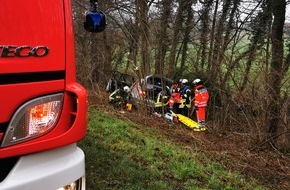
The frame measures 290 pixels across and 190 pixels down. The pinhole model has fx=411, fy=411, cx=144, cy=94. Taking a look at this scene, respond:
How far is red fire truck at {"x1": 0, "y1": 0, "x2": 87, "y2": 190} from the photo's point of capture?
183 cm

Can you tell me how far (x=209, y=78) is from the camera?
57.8 feet

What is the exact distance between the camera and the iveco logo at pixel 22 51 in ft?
5.91

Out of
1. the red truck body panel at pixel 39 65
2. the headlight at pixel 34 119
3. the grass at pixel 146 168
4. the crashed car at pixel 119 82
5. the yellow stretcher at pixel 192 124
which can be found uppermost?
the red truck body panel at pixel 39 65

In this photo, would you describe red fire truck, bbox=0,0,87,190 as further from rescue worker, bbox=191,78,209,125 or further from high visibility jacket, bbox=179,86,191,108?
high visibility jacket, bbox=179,86,191,108

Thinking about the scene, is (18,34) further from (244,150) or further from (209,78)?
(209,78)

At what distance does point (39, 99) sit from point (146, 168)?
3.72m

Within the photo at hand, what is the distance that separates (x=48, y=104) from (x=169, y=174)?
370 cm

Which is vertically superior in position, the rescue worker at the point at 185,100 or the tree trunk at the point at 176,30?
the tree trunk at the point at 176,30

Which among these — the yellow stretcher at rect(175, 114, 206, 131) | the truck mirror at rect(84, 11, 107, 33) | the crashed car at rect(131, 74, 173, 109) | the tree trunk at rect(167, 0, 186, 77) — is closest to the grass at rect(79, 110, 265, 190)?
the truck mirror at rect(84, 11, 107, 33)

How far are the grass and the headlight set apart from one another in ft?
8.34

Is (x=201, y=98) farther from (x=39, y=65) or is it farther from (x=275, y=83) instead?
(x=39, y=65)

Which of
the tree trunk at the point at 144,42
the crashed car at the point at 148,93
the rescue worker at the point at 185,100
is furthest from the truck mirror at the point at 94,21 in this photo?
the rescue worker at the point at 185,100

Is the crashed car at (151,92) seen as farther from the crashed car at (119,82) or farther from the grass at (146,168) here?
the grass at (146,168)

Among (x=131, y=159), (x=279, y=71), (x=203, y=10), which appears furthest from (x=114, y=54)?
(x=131, y=159)
